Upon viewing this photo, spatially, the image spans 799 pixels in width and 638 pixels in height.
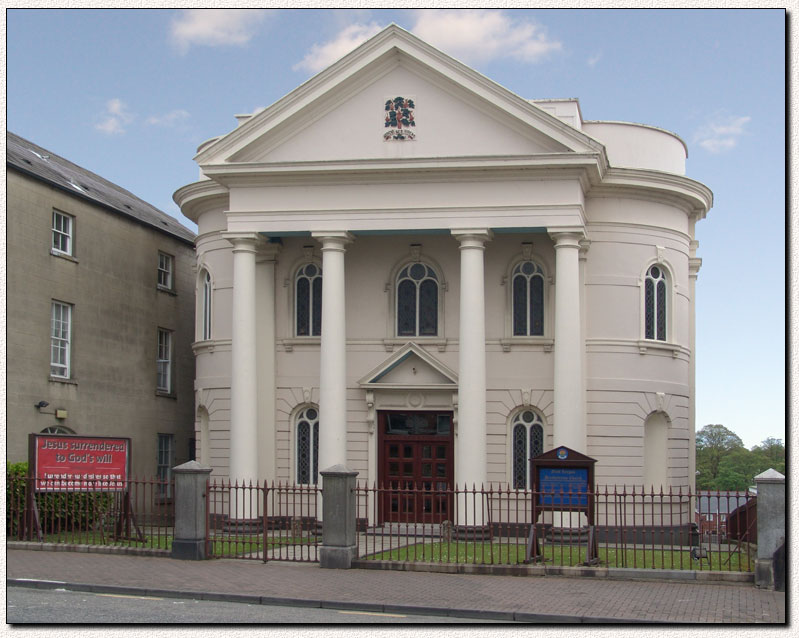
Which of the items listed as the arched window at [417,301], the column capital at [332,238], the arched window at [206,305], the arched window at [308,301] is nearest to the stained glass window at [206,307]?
the arched window at [206,305]

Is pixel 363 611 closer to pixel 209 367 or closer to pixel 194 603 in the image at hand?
pixel 194 603

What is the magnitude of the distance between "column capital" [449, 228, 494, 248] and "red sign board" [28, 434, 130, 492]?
8917 mm

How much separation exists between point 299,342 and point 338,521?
1027 cm

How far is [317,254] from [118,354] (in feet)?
23.4

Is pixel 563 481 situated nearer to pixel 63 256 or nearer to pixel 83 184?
pixel 63 256

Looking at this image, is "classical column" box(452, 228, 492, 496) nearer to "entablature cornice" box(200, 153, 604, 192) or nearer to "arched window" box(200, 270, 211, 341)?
"entablature cornice" box(200, 153, 604, 192)

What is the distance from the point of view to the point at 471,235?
27875mm

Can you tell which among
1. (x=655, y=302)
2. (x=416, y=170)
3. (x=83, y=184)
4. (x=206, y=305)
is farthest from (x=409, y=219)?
(x=83, y=184)

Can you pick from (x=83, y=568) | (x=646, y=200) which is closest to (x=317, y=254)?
(x=646, y=200)

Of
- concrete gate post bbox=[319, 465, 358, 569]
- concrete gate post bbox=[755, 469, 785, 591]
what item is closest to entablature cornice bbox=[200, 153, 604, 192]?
concrete gate post bbox=[319, 465, 358, 569]

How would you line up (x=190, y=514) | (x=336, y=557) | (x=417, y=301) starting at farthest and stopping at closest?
(x=417, y=301)
(x=190, y=514)
(x=336, y=557)

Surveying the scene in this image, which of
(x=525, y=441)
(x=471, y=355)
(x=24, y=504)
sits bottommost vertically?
(x=24, y=504)

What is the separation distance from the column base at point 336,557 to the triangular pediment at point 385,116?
1044cm

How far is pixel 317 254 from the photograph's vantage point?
1211 inches
